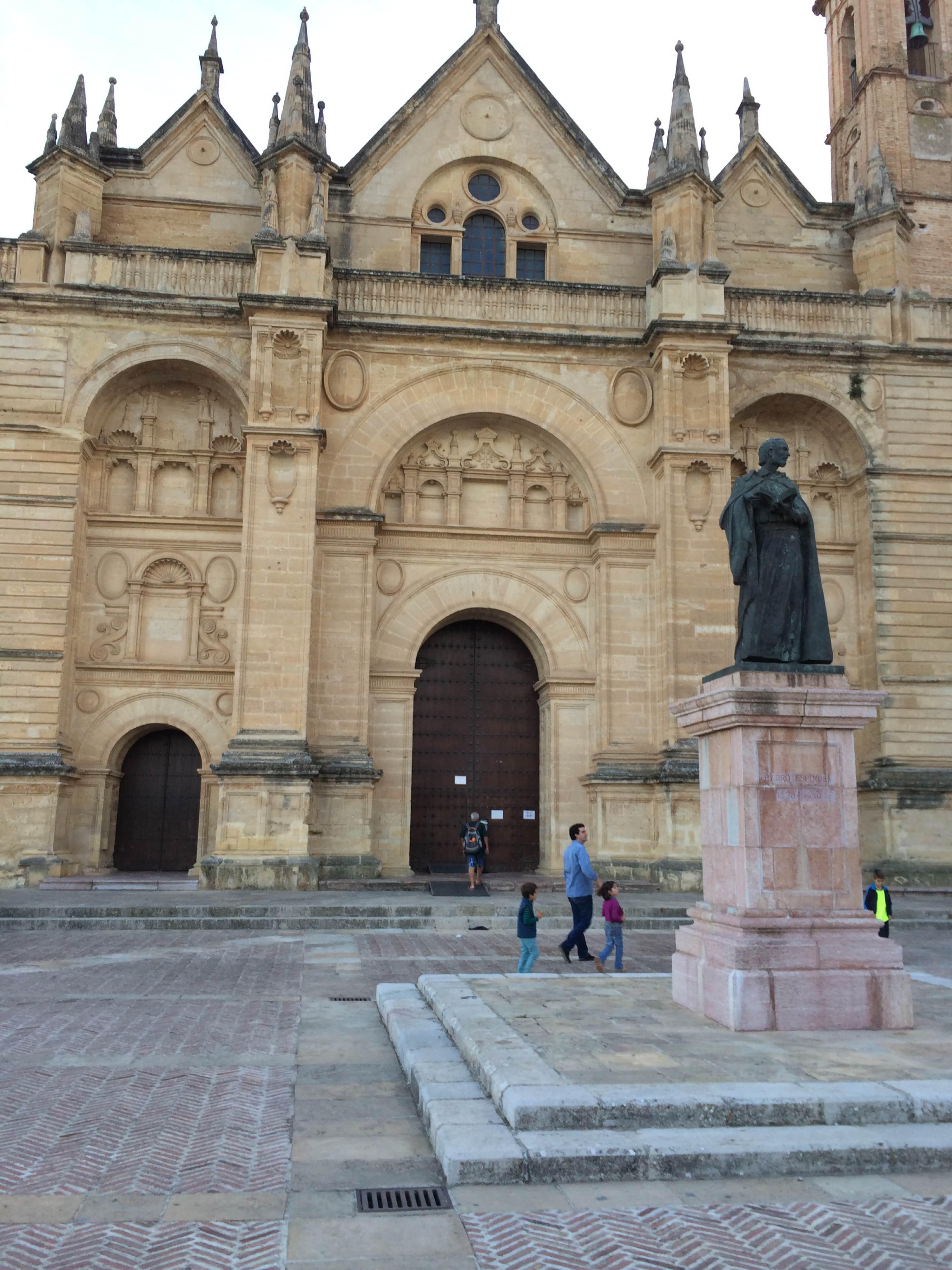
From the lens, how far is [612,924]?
Result: 38.8 ft

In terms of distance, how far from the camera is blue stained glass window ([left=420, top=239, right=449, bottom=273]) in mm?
25156

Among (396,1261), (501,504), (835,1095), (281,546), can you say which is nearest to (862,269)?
(501,504)

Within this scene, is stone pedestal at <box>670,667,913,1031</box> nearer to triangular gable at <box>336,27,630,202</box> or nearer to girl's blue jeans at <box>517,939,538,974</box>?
girl's blue jeans at <box>517,939,538,974</box>

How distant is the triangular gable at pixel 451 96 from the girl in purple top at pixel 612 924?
62.7 feet

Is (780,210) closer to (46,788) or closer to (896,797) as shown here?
(896,797)

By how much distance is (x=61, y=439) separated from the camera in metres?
21.5

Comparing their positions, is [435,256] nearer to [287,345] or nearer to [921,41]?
[287,345]

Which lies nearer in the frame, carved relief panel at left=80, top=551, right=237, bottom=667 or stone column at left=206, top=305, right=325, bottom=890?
stone column at left=206, top=305, right=325, bottom=890

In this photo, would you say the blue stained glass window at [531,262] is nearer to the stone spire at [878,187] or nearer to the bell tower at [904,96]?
the stone spire at [878,187]

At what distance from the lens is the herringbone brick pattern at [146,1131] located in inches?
211

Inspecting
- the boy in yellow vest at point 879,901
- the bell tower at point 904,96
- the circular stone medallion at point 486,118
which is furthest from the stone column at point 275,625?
the bell tower at point 904,96

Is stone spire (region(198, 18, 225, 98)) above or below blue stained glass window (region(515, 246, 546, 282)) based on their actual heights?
above

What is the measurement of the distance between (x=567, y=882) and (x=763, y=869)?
4.10 meters

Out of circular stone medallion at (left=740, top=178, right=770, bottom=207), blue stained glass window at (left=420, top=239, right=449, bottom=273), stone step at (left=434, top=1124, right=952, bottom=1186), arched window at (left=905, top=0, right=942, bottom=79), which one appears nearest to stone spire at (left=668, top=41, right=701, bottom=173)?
circular stone medallion at (left=740, top=178, right=770, bottom=207)
